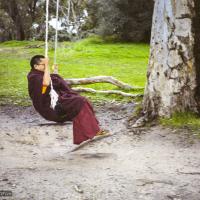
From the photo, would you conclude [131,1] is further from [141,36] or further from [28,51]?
[28,51]

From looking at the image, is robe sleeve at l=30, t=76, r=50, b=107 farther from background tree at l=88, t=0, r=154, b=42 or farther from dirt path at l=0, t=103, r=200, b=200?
background tree at l=88, t=0, r=154, b=42

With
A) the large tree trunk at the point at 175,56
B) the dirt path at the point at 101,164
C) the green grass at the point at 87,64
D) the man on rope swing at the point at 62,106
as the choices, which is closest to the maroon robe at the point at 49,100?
the man on rope swing at the point at 62,106

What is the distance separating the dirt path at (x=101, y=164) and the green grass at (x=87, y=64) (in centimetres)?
323

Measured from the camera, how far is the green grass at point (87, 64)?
13.8m

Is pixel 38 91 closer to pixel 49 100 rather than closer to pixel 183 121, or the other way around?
pixel 49 100

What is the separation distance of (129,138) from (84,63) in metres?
10.7

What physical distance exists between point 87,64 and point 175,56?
10.1 m

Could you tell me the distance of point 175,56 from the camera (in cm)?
866

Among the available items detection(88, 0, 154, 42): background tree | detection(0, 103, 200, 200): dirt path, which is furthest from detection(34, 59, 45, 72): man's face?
detection(88, 0, 154, 42): background tree

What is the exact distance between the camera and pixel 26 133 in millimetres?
9055

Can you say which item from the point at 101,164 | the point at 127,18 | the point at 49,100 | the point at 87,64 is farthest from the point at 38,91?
the point at 127,18

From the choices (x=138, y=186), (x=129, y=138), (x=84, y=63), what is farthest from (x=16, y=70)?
(x=138, y=186)

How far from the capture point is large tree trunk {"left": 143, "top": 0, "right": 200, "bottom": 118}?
28.4ft

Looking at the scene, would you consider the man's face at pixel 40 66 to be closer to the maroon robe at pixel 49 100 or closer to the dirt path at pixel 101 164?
the maroon robe at pixel 49 100
